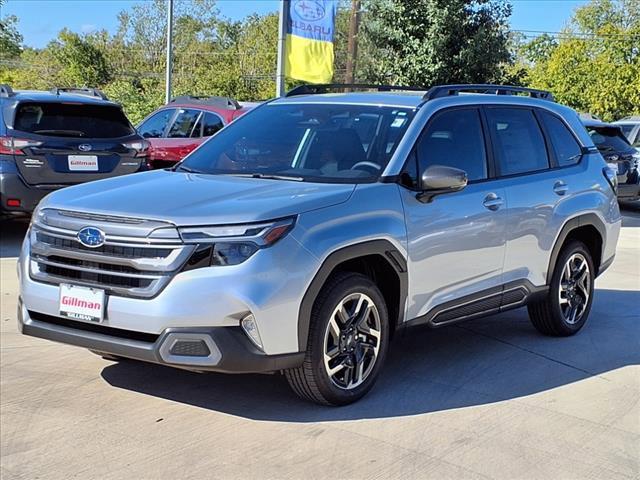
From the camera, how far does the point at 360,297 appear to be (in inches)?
174

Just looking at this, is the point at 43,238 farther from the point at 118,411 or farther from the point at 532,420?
the point at 532,420

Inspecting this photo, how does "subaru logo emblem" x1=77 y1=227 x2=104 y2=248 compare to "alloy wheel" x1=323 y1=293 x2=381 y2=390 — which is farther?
"alloy wheel" x1=323 y1=293 x2=381 y2=390

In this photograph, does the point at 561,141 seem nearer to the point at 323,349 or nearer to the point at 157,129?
the point at 323,349

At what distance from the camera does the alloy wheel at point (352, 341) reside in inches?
170

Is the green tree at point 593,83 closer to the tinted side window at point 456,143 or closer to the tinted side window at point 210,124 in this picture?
the tinted side window at point 210,124

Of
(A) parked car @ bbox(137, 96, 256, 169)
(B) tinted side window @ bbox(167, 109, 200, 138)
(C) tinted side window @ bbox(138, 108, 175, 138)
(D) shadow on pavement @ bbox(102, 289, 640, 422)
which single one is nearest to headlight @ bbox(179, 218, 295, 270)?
(D) shadow on pavement @ bbox(102, 289, 640, 422)

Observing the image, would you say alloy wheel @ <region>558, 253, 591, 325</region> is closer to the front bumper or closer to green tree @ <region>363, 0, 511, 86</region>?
the front bumper

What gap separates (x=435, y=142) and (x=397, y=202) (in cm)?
68

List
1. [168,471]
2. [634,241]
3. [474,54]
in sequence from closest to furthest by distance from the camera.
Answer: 1. [168,471]
2. [634,241]
3. [474,54]

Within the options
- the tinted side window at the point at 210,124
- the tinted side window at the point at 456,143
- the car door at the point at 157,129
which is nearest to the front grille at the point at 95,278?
the tinted side window at the point at 456,143

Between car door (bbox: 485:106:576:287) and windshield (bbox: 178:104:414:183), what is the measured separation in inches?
37.1

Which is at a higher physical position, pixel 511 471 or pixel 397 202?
pixel 397 202

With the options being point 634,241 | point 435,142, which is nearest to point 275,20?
point 634,241

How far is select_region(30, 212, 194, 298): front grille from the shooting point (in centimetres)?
388
